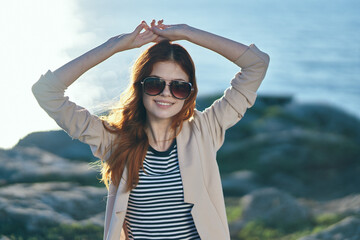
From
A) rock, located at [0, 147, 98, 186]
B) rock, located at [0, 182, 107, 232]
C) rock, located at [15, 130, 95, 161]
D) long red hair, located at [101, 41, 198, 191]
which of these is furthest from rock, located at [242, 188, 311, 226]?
long red hair, located at [101, 41, 198, 191]

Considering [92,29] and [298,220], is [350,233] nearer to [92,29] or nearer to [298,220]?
[298,220]

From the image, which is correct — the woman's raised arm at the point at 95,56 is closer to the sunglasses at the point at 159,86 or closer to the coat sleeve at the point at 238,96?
the sunglasses at the point at 159,86

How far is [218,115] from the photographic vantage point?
2.32 metres

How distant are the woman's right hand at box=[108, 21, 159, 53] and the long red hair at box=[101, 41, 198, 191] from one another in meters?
0.04

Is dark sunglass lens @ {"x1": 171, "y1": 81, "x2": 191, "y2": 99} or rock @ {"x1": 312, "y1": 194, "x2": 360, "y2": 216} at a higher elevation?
rock @ {"x1": 312, "y1": 194, "x2": 360, "y2": 216}

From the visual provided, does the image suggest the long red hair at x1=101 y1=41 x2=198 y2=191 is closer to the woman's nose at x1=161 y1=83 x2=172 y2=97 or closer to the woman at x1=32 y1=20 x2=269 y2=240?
the woman at x1=32 y1=20 x2=269 y2=240

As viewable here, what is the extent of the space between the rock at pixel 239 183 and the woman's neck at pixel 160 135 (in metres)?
4.32

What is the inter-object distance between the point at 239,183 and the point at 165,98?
4.99 metres

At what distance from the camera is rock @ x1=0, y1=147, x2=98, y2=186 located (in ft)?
16.5

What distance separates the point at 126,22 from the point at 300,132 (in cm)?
339

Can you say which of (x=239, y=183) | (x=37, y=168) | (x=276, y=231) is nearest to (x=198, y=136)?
(x=276, y=231)

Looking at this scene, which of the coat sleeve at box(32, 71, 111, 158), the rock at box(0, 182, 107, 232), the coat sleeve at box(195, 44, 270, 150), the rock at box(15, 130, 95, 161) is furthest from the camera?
the rock at box(15, 130, 95, 161)

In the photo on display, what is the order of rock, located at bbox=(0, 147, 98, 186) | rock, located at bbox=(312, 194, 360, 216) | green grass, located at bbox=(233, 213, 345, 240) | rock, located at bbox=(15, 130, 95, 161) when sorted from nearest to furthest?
green grass, located at bbox=(233, 213, 345, 240) → rock, located at bbox=(0, 147, 98, 186) → rock, located at bbox=(312, 194, 360, 216) → rock, located at bbox=(15, 130, 95, 161)

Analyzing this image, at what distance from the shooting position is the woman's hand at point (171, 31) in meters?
2.23
